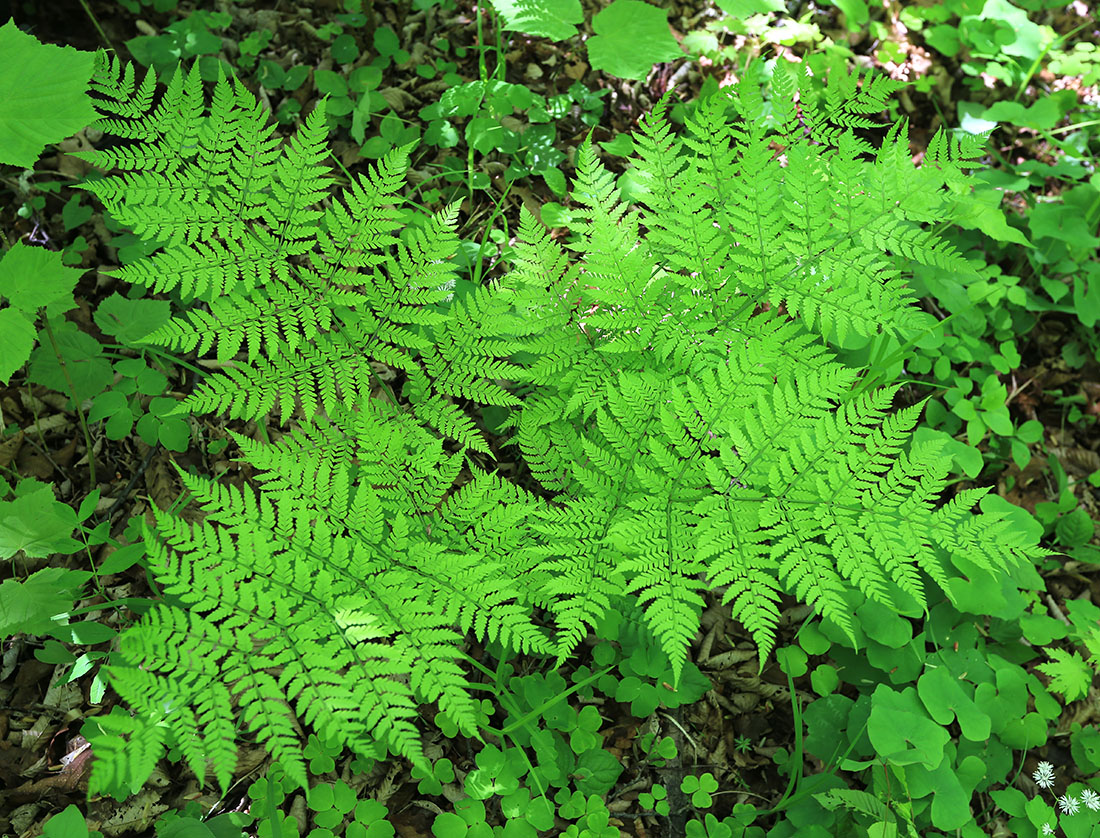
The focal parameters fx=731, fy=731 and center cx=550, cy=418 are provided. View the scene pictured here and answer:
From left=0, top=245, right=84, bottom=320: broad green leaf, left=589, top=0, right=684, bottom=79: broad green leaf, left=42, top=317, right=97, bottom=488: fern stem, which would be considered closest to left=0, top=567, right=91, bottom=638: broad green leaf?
left=42, top=317, right=97, bottom=488: fern stem

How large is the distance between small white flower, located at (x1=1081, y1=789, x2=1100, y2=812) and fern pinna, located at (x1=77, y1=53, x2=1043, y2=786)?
79 cm

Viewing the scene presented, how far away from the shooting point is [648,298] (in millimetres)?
2377

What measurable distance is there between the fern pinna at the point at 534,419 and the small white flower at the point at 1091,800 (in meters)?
0.79

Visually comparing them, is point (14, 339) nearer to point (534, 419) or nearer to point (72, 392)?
point (72, 392)

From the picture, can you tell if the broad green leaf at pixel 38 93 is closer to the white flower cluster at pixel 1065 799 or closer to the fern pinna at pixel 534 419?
the fern pinna at pixel 534 419

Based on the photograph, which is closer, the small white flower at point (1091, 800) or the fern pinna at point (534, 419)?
the fern pinna at point (534, 419)

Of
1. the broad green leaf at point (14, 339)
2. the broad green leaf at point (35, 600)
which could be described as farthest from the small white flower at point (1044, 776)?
the broad green leaf at point (14, 339)

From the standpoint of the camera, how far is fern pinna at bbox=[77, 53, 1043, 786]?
1.84 metres

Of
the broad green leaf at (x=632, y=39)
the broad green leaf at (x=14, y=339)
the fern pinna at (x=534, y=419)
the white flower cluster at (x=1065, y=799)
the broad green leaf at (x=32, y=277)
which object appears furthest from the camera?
the broad green leaf at (x=632, y=39)

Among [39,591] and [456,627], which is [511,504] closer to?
[456,627]

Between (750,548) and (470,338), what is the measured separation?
1.09m

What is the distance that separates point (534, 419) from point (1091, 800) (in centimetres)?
221

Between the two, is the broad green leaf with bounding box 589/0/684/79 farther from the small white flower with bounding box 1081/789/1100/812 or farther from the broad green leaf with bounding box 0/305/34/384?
the small white flower with bounding box 1081/789/1100/812

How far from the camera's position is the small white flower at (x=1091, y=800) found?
2.38 metres
